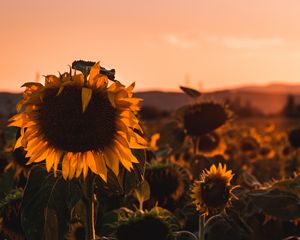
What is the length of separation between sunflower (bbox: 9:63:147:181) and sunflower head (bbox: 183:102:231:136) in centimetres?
247

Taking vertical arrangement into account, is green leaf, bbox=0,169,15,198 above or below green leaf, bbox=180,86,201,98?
below

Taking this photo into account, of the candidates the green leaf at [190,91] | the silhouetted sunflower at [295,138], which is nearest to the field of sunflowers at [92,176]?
the green leaf at [190,91]

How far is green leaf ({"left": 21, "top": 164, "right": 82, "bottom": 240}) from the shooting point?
198 centimetres

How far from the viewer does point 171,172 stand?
3332 millimetres

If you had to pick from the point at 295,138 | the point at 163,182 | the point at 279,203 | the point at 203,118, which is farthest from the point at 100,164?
the point at 295,138

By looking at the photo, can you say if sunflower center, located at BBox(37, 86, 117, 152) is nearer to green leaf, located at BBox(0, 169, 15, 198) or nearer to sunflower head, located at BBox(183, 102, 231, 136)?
green leaf, located at BBox(0, 169, 15, 198)

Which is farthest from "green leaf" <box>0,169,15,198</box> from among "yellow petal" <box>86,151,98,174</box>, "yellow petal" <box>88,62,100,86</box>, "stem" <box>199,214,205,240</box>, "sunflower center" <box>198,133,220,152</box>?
"sunflower center" <box>198,133,220,152</box>

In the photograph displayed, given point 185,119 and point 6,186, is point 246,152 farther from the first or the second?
point 6,186

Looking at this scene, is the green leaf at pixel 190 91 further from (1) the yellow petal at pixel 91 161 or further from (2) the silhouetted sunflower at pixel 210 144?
(1) the yellow petal at pixel 91 161

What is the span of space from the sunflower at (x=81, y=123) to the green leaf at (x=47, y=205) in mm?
55

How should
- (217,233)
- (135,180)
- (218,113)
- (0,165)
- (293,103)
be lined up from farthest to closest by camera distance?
(293,103)
(218,113)
(0,165)
(217,233)
(135,180)

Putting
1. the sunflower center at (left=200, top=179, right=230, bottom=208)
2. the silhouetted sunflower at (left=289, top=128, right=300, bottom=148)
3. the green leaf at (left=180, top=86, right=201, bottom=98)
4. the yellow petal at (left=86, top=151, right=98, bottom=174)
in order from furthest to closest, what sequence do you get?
1. the silhouetted sunflower at (left=289, top=128, right=300, bottom=148)
2. the green leaf at (left=180, top=86, right=201, bottom=98)
3. the sunflower center at (left=200, top=179, right=230, bottom=208)
4. the yellow petal at (left=86, top=151, right=98, bottom=174)

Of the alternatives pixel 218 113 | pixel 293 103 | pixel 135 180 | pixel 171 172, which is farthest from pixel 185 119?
pixel 293 103

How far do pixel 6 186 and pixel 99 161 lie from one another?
5.15ft
